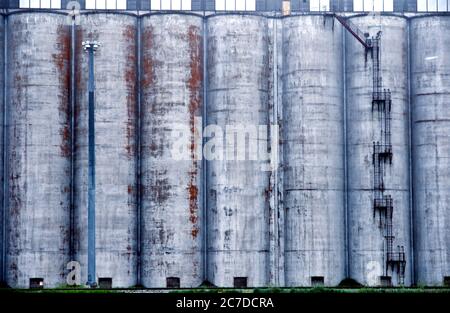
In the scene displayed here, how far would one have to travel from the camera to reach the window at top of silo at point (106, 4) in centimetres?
6356

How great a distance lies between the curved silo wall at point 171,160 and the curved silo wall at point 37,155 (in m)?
5.01

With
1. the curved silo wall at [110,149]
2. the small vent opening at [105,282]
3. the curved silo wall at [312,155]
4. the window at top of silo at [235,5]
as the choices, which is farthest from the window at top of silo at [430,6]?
the small vent opening at [105,282]

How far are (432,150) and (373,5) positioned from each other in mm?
10706

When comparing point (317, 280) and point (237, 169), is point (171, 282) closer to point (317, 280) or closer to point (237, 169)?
point (237, 169)

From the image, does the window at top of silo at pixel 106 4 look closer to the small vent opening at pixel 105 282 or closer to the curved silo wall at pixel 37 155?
the curved silo wall at pixel 37 155

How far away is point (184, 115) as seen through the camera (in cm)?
6050

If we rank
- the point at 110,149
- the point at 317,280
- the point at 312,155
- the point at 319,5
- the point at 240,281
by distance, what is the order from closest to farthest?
the point at 110,149, the point at 240,281, the point at 317,280, the point at 312,155, the point at 319,5

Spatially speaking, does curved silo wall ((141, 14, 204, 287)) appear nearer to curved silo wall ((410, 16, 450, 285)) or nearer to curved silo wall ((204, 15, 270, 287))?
curved silo wall ((204, 15, 270, 287))

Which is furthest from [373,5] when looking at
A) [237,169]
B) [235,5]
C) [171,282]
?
[171,282]

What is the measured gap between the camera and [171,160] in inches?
2371

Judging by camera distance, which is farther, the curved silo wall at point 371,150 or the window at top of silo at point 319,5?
the window at top of silo at point 319,5

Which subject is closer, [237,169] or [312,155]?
[237,169]
